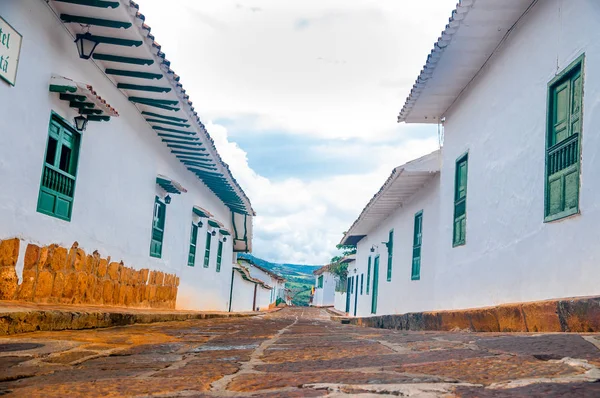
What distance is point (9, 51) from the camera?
5258 millimetres

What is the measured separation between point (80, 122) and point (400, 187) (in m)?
6.80

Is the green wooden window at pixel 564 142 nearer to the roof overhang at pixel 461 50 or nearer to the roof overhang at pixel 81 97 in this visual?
Result: the roof overhang at pixel 461 50

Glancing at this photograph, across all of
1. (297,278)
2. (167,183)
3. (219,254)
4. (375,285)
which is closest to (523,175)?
(167,183)

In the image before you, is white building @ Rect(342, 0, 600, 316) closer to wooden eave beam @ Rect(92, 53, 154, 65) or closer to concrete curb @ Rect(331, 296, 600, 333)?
concrete curb @ Rect(331, 296, 600, 333)

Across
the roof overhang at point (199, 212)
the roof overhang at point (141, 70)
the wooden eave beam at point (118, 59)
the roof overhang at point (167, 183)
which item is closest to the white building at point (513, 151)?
the roof overhang at point (141, 70)

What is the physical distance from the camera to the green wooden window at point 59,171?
20.4 ft

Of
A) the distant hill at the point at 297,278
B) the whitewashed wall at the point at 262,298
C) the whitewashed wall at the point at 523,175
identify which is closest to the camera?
the whitewashed wall at the point at 523,175

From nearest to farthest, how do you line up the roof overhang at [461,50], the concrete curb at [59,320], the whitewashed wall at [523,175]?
the concrete curb at [59,320] → the whitewashed wall at [523,175] → the roof overhang at [461,50]

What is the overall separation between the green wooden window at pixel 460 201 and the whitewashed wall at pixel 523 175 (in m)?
0.19

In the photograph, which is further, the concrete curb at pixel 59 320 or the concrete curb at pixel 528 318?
the concrete curb at pixel 59 320

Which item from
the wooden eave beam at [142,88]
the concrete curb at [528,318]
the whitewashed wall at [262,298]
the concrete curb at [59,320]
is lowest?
the whitewashed wall at [262,298]

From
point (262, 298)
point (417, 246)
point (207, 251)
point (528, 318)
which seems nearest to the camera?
point (528, 318)

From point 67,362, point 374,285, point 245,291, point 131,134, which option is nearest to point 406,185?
point 131,134

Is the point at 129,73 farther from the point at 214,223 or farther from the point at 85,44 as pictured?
the point at 214,223
